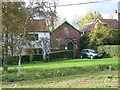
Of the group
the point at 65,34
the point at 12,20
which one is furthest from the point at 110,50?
the point at 12,20

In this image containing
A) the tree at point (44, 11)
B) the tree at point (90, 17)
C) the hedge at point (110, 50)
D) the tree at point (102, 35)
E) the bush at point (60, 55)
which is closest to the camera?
the tree at point (44, 11)

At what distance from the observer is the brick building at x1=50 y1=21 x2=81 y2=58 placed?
44.0 m

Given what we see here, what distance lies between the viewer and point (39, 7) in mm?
18344

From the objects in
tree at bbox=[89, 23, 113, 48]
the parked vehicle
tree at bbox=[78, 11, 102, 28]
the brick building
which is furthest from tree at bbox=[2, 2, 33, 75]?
tree at bbox=[78, 11, 102, 28]

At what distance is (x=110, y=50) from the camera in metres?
39.1

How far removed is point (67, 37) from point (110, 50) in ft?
29.0

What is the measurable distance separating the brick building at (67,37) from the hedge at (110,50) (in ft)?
15.8

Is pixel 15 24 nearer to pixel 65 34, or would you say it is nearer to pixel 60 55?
pixel 60 55

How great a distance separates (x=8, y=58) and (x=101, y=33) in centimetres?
2200

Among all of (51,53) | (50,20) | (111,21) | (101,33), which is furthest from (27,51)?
(111,21)

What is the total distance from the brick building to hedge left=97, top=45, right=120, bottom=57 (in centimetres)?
482

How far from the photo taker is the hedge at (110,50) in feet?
125

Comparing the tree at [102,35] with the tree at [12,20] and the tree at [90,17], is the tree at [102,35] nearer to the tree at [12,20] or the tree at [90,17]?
the tree at [90,17]

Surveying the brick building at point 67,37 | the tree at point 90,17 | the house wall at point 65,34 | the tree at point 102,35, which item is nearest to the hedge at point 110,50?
the tree at point 102,35
